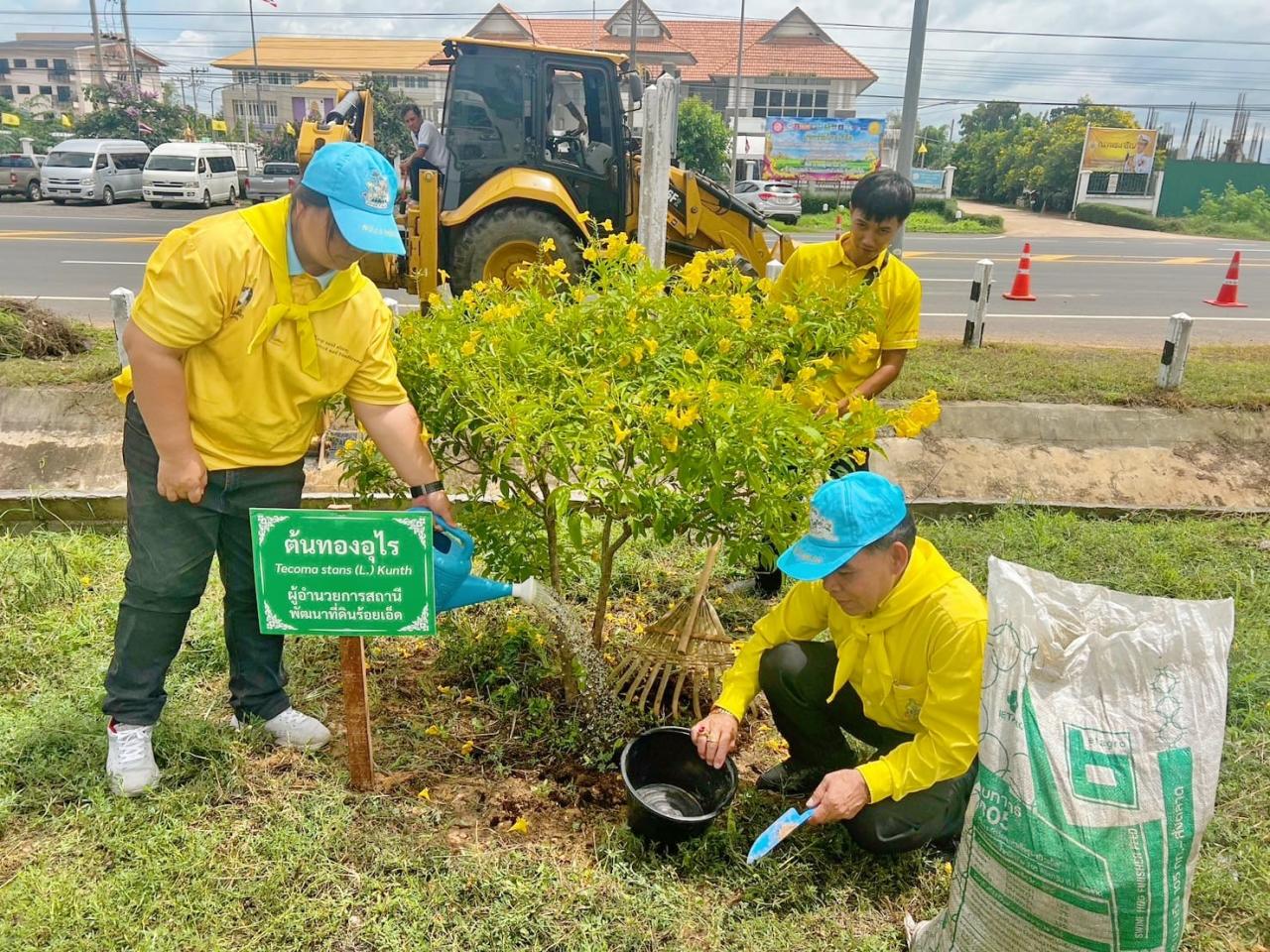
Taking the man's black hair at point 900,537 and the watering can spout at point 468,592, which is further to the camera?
the watering can spout at point 468,592

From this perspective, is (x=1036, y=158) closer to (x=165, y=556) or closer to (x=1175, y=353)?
(x=1175, y=353)

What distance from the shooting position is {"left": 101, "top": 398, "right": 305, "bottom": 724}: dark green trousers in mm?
2256

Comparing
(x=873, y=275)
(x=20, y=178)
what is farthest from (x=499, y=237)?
(x=20, y=178)

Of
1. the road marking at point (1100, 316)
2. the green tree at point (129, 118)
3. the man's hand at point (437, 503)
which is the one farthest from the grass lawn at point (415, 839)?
the green tree at point (129, 118)

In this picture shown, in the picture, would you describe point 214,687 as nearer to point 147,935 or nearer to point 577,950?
point 147,935

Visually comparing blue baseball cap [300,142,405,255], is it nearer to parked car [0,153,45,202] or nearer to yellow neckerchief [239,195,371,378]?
yellow neckerchief [239,195,371,378]

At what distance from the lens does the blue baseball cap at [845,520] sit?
182 cm

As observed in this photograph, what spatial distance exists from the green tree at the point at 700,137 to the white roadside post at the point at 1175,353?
24.6m

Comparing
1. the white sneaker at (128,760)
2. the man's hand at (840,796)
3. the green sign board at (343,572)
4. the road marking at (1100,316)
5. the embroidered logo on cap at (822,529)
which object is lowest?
the white sneaker at (128,760)

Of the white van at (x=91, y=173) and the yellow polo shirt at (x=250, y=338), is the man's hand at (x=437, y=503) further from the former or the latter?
the white van at (x=91, y=173)

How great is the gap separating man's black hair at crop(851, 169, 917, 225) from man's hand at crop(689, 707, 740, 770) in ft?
5.70

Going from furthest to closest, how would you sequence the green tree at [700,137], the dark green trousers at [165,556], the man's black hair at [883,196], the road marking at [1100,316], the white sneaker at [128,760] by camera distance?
the green tree at [700,137], the road marking at [1100,316], the man's black hair at [883,196], the white sneaker at [128,760], the dark green trousers at [165,556]

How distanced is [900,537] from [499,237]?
6046mm

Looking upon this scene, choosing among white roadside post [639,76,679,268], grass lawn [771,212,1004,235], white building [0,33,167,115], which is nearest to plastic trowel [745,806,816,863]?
white roadside post [639,76,679,268]
